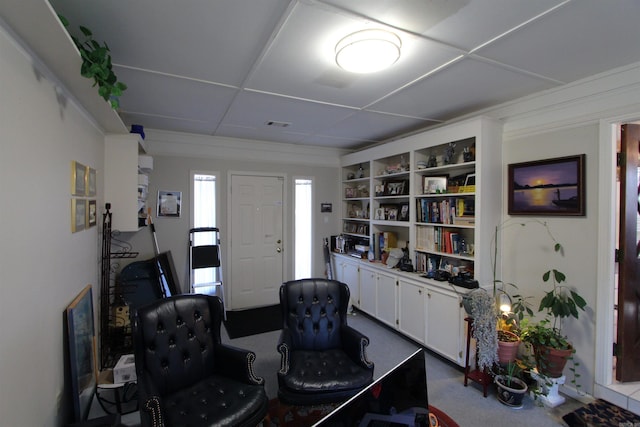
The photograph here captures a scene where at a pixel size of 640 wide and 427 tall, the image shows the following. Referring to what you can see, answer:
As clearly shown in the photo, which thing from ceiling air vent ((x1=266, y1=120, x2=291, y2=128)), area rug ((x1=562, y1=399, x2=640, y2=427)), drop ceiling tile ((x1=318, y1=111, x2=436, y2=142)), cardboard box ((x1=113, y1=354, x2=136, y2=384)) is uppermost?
drop ceiling tile ((x1=318, y1=111, x2=436, y2=142))

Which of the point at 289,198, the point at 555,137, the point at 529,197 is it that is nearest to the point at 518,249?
the point at 529,197

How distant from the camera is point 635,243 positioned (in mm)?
2453

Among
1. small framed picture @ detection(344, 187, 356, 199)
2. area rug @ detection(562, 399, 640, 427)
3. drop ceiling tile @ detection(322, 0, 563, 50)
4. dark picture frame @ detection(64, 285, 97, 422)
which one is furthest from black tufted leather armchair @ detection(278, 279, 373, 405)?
small framed picture @ detection(344, 187, 356, 199)

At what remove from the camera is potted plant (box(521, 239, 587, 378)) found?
2.43m

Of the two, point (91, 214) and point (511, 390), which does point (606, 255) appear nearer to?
point (511, 390)

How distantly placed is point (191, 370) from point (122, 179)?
2.01 metres

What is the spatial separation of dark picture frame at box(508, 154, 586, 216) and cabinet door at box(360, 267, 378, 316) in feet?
6.21

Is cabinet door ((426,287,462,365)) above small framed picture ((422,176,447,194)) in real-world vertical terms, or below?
below

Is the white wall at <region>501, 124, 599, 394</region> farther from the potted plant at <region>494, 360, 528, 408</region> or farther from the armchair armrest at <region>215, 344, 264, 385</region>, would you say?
the armchair armrest at <region>215, 344, 264, 385</region>

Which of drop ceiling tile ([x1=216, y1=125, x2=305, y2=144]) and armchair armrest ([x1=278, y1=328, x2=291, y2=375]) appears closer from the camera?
armchair armrest ([x1=278, y1=328, x2=291, y2=375])

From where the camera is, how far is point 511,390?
2408 millimetres

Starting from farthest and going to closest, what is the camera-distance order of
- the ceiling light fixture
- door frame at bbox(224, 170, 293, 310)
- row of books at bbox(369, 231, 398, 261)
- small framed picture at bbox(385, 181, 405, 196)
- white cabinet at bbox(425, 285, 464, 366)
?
1. door frame at bbox(224, 170, 293, 310)
2. row of books at bbox(369, 231, 398, 261)
3. small framed picture at bbox(385, 181, 405, 196)
4. white cabinet at bbox(425, 285, 464, 366)
5. the ceiling light fixture

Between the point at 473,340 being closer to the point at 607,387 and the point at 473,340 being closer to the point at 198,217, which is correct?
the point at 607,387

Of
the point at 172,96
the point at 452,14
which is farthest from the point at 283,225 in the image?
the point at 452,14
